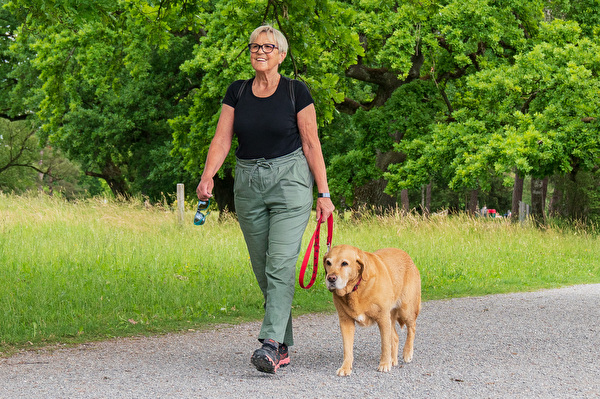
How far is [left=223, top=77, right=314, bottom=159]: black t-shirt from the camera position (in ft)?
15.3

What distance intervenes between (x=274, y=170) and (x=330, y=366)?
1559 mm

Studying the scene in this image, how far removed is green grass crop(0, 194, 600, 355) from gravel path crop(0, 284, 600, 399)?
814 millimetres

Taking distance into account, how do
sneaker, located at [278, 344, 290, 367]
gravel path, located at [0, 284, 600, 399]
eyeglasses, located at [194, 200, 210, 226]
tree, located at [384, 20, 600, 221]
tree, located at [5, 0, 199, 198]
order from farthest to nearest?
tree, located at [5, 0, 199, 198]
tree, located at [384, 20, 600, 221]
eyeglasses, located at [194, 200, 210, 226]
sneaker, located at [278, 344, 290, 367]
gravel path, located at [0, 284, 600, 399]

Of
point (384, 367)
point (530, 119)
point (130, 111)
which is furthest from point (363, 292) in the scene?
point (130, 111)

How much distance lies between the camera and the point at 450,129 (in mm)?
15742

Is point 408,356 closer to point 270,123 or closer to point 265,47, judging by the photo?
point 270,123

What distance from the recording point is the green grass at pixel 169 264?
6.93 meters

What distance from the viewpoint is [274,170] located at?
466cm

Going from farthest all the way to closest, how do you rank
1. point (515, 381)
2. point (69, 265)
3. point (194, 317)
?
1. point (69, 265)
2. point (194, 317)
3. point (515, 381)

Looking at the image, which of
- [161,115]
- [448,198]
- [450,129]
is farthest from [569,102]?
[448,198]

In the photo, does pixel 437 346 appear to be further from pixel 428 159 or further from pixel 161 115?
pixel 161 115

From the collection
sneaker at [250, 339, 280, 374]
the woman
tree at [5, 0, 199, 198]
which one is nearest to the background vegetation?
tree at [5, 0, 199, 198]

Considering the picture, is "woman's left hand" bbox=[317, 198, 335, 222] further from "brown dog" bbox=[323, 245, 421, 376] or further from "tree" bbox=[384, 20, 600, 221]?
"tree" bbox=[384, 20, 600, 221]

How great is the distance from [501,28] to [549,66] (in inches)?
71.7
